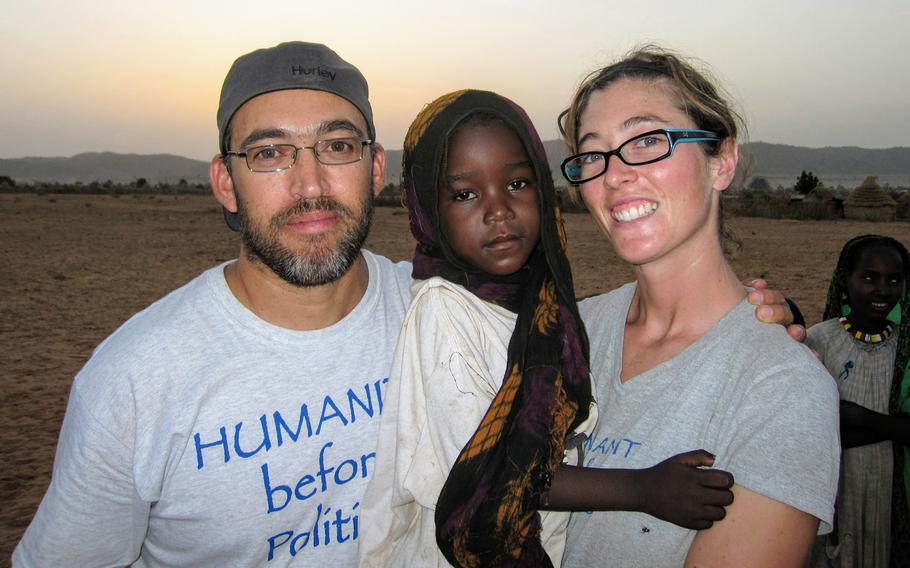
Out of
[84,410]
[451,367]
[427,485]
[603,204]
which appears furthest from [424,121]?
[84,410]

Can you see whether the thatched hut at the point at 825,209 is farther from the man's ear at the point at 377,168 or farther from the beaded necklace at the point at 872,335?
the man's ear at the point at 377,168

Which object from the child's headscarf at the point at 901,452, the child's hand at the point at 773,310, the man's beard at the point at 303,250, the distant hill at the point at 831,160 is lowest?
the child's headscarf at the point at 901,452

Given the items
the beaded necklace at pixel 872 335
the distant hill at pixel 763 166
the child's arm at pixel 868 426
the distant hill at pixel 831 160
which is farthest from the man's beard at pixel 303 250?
the distant hill at pixel 831 160

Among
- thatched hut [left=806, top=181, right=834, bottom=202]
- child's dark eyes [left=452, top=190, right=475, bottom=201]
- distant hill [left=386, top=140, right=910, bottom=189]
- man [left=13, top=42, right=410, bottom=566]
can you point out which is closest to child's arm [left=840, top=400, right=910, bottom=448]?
child's dark eyes [left=452, top=190, right=475, bottom=201]

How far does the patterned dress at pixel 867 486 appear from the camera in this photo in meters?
3.80

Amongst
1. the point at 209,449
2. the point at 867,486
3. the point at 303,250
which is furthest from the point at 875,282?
the point at 209,449

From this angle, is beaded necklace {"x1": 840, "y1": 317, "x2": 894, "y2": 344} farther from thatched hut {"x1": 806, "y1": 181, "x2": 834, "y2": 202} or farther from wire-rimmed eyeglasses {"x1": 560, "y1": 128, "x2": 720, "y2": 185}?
thatched hut {"x1": 806, "y1": 181, "x2": 834, "y2": 202}

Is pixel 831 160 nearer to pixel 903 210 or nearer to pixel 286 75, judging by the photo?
pixel 903 210

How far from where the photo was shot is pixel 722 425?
176 centimetres

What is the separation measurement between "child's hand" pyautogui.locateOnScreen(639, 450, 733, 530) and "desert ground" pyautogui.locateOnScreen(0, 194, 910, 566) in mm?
5251

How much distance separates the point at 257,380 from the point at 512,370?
0.85 m

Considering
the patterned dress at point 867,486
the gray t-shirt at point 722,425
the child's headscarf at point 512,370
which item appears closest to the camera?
the gray t-shirt at point 722,425

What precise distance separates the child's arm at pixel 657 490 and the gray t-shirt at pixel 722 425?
69 millimetres

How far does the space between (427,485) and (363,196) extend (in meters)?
1.10
